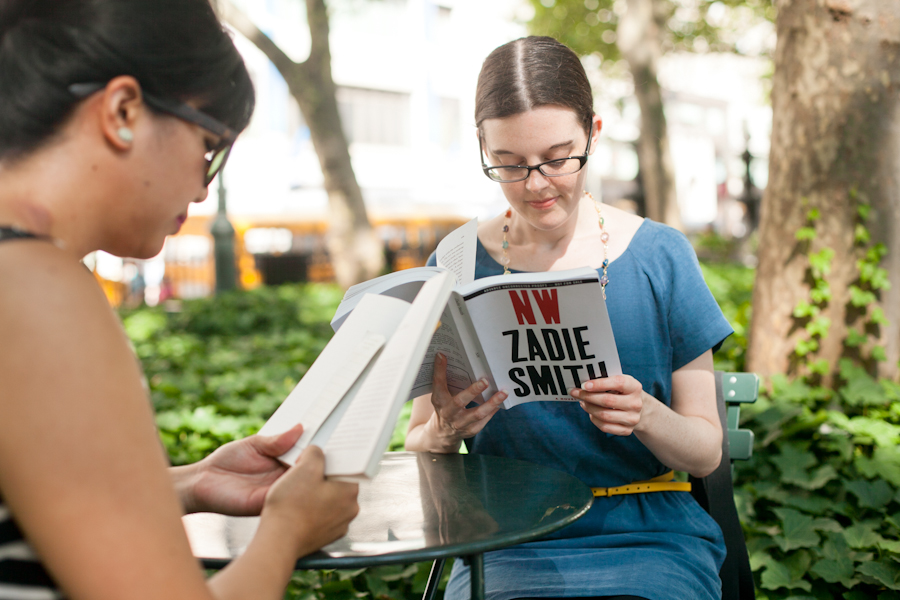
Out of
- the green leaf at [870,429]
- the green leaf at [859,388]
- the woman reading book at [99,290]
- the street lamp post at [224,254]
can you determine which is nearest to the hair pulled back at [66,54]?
the woman reading book at [99,290]

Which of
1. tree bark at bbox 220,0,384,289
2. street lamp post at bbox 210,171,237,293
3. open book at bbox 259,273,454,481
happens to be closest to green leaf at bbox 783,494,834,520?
open book at bbox 259,273,454,481

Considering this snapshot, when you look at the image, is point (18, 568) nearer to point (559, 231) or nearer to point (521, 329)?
point (521, 329)

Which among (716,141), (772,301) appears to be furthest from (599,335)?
(716,141)

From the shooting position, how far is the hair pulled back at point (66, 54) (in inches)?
33.8

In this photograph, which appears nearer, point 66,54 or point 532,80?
point 66,54

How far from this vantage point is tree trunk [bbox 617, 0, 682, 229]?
30.3 ft

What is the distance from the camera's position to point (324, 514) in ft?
3.34

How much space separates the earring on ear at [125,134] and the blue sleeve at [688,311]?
1.23 m

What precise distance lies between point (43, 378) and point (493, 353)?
0.86 m

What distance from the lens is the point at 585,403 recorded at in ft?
4.67

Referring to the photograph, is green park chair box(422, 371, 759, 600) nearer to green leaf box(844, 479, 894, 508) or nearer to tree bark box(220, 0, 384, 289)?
green leaf box(844, 479, 894, 508)

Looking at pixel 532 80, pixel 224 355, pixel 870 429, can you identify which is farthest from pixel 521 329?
pixel 224 355

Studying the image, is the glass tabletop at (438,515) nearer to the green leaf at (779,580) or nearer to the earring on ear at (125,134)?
the earring on ear at (125,134)

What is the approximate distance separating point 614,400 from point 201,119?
2.92 feet
